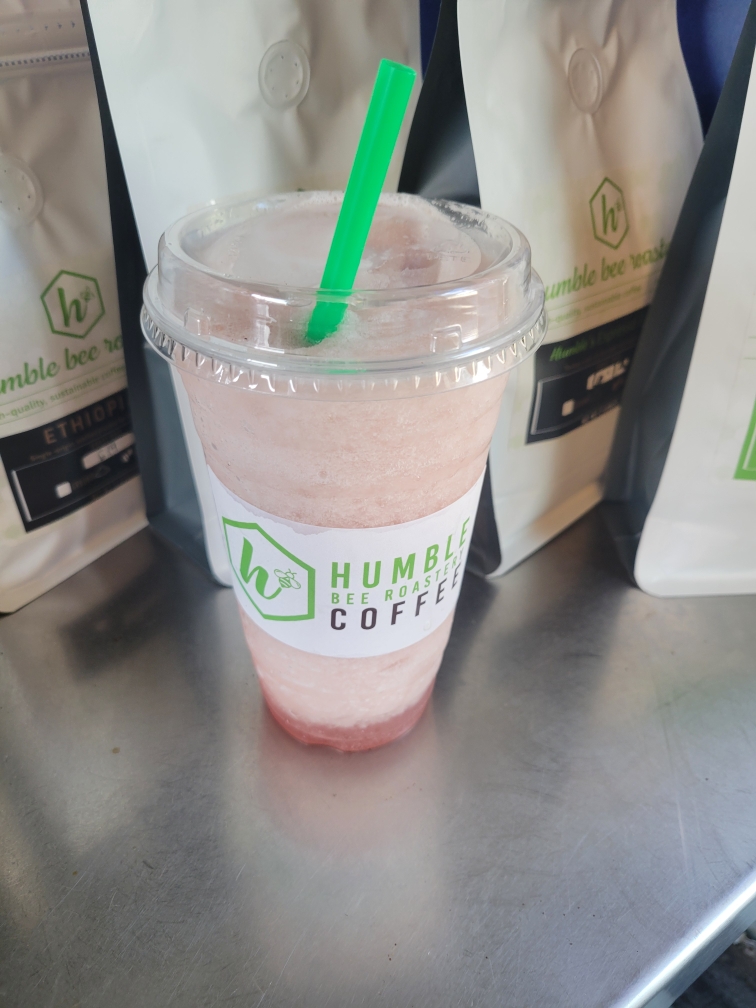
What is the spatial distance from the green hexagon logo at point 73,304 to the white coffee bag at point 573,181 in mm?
314

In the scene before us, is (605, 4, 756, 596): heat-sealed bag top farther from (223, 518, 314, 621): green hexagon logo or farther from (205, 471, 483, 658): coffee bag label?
(223, 518, 314, 621): green hexagon logo

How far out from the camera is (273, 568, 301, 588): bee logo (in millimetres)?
404

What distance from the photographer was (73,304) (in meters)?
0.53

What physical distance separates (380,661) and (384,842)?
0.13m

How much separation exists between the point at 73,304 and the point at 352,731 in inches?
15.4

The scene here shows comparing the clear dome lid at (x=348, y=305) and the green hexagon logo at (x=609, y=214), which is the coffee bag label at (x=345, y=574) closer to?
the clear dome lid at (x=348, y=305)

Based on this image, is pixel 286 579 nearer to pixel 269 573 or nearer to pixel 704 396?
pixel 269 573

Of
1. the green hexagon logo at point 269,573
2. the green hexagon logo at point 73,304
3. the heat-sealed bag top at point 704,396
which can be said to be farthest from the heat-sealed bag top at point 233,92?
the heat-sealed bag top at point 704,396

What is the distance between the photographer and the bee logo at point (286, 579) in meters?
0.40

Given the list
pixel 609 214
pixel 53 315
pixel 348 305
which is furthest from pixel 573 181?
pixel 53 315

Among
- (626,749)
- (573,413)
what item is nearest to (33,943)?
(626,749)

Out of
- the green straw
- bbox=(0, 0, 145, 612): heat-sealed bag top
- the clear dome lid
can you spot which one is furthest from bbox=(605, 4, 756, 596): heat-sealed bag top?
bbox=(0, 0, 145, 612): heat-sealed bag top

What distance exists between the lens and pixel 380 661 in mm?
454

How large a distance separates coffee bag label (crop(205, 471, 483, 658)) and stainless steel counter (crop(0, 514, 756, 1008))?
0.13 m
